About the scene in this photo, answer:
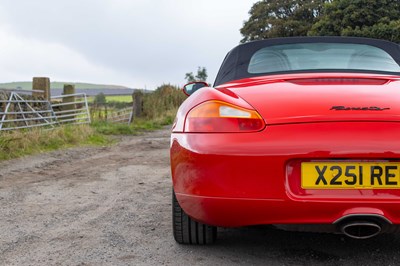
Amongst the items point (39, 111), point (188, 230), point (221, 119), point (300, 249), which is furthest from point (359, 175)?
point (39, 111)

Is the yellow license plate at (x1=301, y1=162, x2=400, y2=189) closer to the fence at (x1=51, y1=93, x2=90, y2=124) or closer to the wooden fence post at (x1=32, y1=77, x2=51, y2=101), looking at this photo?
the fence at (x1=51, y1=93, x2=90, y2=124)

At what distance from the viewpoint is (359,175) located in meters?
1.96

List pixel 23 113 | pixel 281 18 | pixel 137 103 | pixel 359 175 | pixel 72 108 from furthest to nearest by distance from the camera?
pixel 281 18
pixel 137 103
pixel 72 108
pixel 23 113
pixel 359 175

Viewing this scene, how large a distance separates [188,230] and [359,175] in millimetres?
1035

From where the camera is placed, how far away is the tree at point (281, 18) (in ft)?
114

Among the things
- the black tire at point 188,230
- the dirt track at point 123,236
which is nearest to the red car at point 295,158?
the black tire at point 188,230

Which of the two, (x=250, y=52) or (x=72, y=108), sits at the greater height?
(x=250, y=52)

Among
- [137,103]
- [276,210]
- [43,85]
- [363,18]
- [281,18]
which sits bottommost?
[276,210]

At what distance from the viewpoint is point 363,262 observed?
7.72ft

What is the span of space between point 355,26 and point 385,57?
25.1m

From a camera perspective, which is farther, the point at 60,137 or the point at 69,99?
the point at 69,99

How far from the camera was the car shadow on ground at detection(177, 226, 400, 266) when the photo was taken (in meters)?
2.38

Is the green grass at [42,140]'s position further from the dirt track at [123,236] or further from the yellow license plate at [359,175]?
the yellow license plate at [359,175]

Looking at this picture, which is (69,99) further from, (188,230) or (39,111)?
(188,230)
